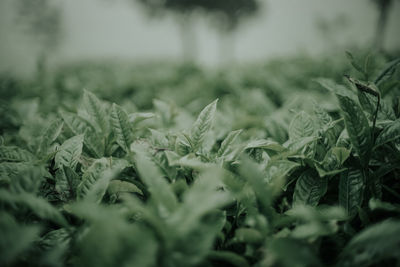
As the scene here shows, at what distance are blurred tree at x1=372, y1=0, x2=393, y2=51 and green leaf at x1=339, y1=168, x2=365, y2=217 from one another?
33.2ft

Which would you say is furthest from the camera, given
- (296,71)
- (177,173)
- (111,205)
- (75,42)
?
(75,42)

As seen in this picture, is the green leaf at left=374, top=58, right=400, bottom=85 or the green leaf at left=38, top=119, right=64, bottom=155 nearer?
the green leaf at left=38, top=119, right=64, bottom=155

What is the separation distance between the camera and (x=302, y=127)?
4.05 feet

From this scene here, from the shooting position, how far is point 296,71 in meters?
4.19

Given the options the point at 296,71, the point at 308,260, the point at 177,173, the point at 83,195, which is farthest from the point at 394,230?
the point at 296,71

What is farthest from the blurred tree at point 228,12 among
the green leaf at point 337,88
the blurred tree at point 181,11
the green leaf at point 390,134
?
the green leaf at point 390,134

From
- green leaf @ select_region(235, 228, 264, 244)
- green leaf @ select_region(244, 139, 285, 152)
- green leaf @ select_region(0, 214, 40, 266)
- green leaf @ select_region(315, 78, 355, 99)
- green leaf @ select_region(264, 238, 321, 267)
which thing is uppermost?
green leaf @ select_region(315, 78, 355, 99)

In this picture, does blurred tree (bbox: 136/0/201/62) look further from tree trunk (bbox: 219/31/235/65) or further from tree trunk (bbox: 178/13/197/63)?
tree trunk (bbox: 219/31/235/65)

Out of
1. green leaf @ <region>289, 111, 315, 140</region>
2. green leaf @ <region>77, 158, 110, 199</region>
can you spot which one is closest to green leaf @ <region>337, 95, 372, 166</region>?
green leaf @ <region>289, 111, 315, 140</region>

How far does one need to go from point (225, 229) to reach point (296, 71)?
3784 mm

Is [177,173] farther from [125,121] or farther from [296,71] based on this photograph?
[296,71]

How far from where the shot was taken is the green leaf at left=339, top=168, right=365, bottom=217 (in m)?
1.03

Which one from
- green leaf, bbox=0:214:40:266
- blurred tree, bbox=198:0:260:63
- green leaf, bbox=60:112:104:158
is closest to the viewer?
green leaf, bbox=0:214:40:266

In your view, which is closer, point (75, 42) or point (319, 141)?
point (319, 141)
